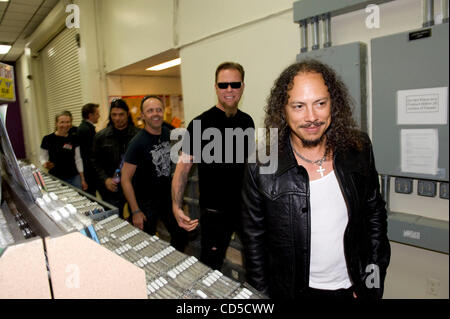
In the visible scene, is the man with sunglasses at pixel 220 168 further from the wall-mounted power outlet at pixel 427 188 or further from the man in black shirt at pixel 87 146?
the man in black shirt at pixel 87 146

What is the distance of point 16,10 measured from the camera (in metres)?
6.11

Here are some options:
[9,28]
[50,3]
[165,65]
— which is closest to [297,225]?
[165,65]

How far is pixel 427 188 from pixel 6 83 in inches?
89.1

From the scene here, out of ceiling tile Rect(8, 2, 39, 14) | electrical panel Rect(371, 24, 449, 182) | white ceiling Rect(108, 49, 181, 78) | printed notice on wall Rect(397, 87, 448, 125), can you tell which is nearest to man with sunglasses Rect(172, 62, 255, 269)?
electrical panel Rect(371, 24, 449, 182)

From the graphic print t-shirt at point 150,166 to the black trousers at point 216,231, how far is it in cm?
60

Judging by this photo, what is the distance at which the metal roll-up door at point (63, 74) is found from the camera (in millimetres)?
6055

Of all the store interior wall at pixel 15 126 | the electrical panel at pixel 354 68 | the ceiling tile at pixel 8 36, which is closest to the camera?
the electrical panel at pixel 354 68

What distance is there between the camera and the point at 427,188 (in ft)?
5.20

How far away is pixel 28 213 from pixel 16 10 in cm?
684

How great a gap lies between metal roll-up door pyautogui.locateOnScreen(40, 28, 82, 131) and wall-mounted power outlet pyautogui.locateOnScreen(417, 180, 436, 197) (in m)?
5.90

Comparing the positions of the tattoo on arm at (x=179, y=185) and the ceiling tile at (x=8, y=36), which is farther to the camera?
the ceiling tile at (x=8, y=36)

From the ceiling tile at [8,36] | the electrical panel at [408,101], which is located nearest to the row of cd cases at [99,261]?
the electrical panel at [408,101]

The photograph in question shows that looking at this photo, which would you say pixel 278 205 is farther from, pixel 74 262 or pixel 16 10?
pixel 16 10

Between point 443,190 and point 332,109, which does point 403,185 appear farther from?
point 332,109
